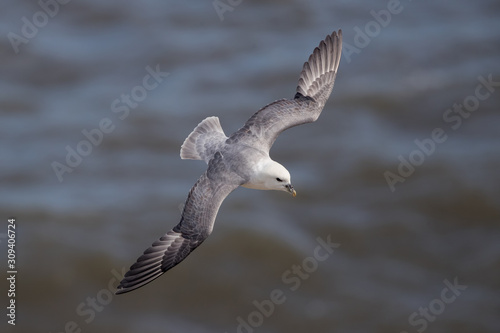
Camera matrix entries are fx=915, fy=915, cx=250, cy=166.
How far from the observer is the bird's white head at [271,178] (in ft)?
35.1

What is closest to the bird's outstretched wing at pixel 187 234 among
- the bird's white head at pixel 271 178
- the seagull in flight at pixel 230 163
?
the seagull in flight at pixel 230 163

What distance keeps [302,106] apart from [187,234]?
97.6 inches

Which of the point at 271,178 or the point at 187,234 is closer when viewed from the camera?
the point at 187,234

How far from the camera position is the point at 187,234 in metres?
10.4

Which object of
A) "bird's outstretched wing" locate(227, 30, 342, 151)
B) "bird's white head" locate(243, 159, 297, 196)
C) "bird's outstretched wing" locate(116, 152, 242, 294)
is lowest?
"bird's outstretched wing" locate(116, 152, 242, 294)

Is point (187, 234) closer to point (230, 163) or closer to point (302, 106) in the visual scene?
point (230, 163)

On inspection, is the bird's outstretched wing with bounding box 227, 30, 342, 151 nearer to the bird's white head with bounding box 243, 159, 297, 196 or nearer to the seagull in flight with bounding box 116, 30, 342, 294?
the seagull in flight with bounding box 116, 30, 342, 294

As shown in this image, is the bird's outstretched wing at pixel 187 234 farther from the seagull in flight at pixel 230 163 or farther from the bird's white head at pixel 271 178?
the bird's white head at pixel 271 178

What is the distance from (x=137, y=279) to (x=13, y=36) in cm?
799

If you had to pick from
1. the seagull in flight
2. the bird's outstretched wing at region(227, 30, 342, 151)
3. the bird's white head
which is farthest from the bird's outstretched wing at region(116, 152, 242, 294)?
the bird's outstretched wing at region(227, 30, 342, 151)

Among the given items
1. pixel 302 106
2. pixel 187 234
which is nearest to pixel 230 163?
pixel 187 234

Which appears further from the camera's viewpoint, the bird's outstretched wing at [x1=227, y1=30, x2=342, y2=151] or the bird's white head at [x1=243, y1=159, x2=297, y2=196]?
the bird's outstretched wing at [x1=227, y1=30, x2=342, y2=151]

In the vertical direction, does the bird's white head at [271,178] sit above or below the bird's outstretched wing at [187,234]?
above

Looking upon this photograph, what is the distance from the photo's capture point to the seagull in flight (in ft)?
33.9
